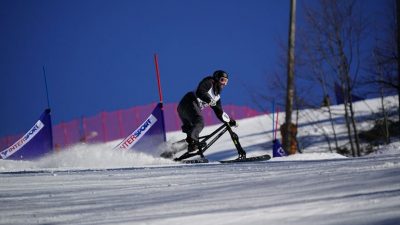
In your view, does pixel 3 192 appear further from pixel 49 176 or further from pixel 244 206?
pixel 244 206

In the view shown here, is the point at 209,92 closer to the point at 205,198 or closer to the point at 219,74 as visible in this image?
the point at 219,74

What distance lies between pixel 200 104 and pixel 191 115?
0.95 feet

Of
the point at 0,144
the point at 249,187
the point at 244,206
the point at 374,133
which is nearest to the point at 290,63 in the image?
the point at 374,133

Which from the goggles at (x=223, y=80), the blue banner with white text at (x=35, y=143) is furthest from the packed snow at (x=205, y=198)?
the blue banner with white text at (x=35, y=143)

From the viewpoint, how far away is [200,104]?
28.9ft

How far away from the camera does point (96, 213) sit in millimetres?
3068

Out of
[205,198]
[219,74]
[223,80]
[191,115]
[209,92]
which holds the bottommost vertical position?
[205,198]

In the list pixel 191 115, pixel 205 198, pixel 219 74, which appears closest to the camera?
pixel 205 198

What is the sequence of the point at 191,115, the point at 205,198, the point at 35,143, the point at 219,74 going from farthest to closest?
the point at 35,143, the point at 191,115, the point at 219,74, the point at 205,198

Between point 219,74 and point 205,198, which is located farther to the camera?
point 219,74

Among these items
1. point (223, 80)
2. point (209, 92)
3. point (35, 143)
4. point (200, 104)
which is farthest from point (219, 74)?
point (35, 143)

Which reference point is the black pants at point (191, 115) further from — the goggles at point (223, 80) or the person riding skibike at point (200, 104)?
the goggles at point (223, 80)

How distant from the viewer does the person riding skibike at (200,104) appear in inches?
335

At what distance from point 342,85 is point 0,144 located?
15257mm
